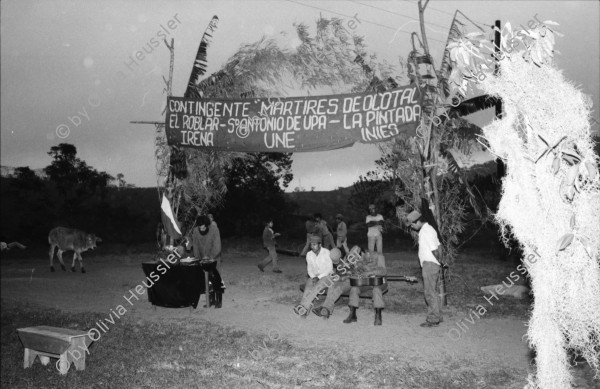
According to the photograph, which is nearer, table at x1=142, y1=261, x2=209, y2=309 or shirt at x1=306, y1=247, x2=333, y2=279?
shirt at x1=306, y1=247, x2=333, y2=279

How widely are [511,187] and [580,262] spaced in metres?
0.81

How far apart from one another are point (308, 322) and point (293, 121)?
4.08 m

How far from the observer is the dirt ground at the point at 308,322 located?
645 centimetres

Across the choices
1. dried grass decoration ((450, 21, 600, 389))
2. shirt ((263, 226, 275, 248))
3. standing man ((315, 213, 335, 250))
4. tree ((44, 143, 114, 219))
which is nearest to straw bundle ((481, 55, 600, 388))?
dried grass decoration ((450, 21, 600, 389))

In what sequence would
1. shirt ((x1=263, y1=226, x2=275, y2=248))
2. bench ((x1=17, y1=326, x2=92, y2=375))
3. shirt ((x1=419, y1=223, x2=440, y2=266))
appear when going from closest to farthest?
1. bench ((x1=17, y1=326, x2=92, y2=375))
2. shirt ((x1=419, y1=223, x2=440, y2=266))
3. shirt ((x1=263, y1=226, x2=275, y2=248))

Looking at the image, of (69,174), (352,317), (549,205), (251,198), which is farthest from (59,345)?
(69,174)

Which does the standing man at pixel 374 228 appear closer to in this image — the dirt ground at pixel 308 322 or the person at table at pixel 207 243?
the dirt ground at pixel 308 322

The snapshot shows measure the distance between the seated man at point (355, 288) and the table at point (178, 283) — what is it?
7.88 ft

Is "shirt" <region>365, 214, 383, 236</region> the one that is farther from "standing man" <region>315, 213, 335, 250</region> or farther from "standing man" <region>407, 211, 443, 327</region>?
"standing man" <region>407, 211, 443, 327</region>

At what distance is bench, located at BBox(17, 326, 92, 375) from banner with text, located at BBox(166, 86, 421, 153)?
17.1 ft

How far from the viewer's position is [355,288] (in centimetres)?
846

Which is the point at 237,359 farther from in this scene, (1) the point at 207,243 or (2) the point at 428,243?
(1) the point at 207,243

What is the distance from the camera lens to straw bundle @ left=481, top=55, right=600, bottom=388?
3865 millimetres

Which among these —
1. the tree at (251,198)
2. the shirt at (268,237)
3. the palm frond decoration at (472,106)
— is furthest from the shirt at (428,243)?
the tree at (251,198)
